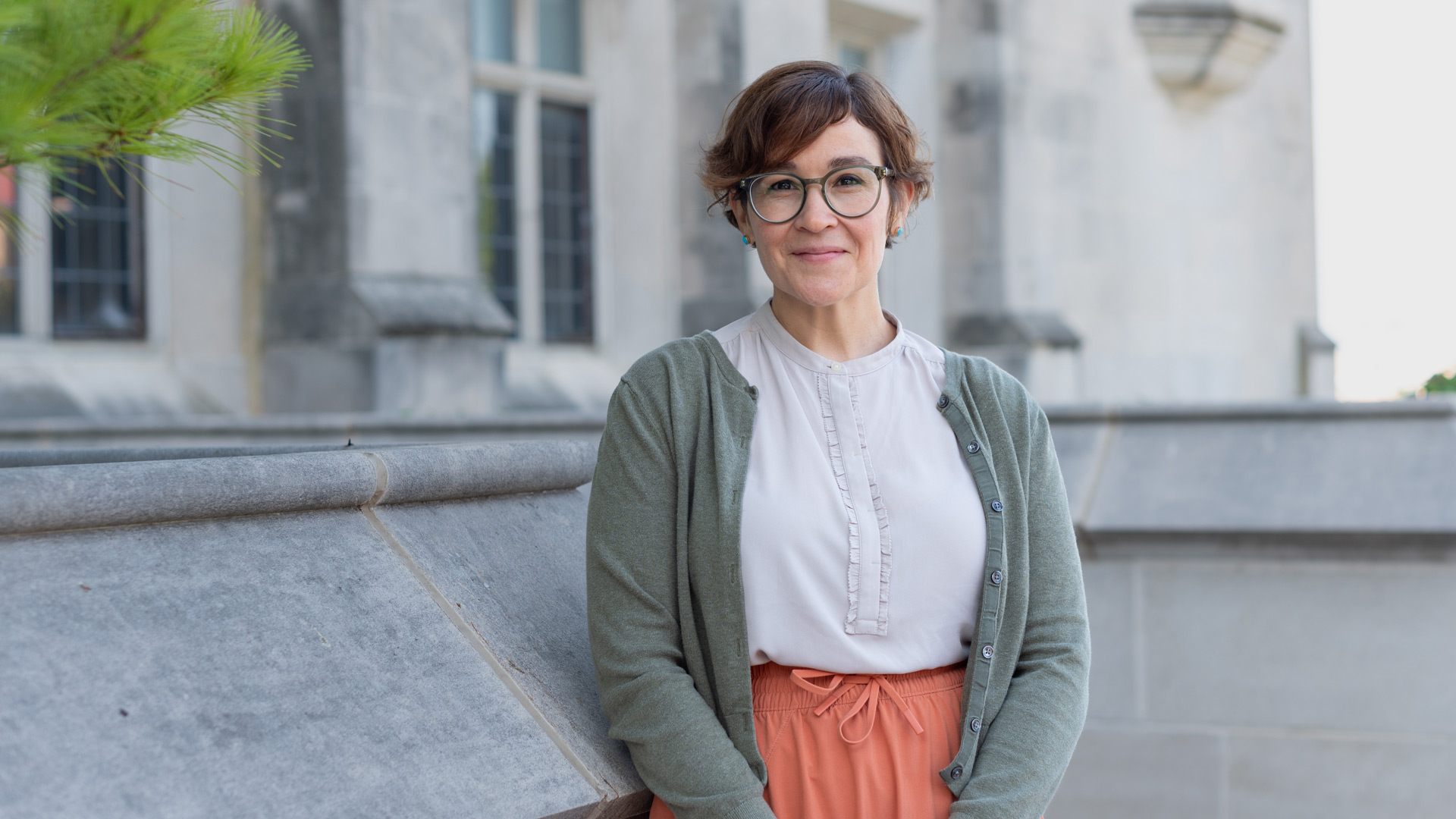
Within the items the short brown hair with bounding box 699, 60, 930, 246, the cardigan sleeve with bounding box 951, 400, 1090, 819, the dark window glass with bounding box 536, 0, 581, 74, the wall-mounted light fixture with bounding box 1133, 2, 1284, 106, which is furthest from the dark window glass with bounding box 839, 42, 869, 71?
the cardigan sleeve with bounding box 951, 400, 1090, 819

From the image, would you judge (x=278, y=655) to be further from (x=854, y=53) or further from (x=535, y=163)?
(x=854, y=53)

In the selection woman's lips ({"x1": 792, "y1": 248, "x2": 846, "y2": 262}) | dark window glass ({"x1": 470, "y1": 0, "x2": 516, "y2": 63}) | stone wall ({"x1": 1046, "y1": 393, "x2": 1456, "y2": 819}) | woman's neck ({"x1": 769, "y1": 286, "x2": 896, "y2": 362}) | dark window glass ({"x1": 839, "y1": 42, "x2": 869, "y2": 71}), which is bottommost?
stone wall ({"x1": 1046, "y1": 393, "x2": 1456, "y2": 819})

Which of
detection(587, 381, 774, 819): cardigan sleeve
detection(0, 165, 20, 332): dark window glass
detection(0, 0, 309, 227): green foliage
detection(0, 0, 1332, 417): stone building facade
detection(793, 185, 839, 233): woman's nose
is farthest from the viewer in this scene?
detection(0, 0, 1332, 417): stone building facade

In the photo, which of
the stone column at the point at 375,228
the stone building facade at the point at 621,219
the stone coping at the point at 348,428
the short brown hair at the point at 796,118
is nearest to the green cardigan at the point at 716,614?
the short brown hair at the point at 796,118

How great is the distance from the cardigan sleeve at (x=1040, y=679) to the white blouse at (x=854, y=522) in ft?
0.27

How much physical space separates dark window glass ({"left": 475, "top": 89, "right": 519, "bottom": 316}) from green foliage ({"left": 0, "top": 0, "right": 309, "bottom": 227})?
20.2ft

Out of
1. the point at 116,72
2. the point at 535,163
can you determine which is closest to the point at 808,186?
the point at 116,72

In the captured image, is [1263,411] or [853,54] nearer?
[1263,411]

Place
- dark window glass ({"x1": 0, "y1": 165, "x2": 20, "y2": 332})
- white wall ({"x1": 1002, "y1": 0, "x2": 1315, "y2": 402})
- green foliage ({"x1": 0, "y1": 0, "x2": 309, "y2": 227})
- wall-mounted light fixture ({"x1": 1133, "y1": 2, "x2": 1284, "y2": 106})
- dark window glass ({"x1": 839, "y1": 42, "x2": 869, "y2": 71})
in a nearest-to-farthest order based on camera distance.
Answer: green foliage ({"x1": 0, "y1": 0, "x2": 309, "y2": 227}) < dark window glass ({"x1": 0, "y1": 165, "x2": 20, "y2": 332}) < dark window glass ({"x1": 839, "y1": 42, "x2": 869, "y2": 71}) < white wall ({"x1": 1002, "y1": 0, "x2": 1315, "y2": 402}) < wall-mounted light fixture ({"x1": 1133, "y1": 2, "x2": 1284, "y2": 106})

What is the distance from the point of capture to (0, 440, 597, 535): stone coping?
132cm

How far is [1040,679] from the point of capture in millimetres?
1574

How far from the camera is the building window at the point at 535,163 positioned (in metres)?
7.66

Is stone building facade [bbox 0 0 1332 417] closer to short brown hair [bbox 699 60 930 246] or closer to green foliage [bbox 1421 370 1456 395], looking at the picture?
short brown hair [bbox 699 60 930 246]

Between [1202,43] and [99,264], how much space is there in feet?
30.1
